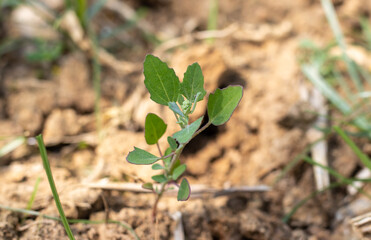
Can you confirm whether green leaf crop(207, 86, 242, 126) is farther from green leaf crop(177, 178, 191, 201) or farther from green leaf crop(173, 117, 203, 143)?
green leaf crop(177, 178, 191, 201)

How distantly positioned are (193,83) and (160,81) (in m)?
0.09

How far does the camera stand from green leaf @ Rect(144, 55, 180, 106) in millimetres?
936

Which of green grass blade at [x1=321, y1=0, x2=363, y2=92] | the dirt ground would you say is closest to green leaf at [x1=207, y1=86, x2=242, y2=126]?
the dirt ground

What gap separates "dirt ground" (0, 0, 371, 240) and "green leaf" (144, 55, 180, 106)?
0.43m

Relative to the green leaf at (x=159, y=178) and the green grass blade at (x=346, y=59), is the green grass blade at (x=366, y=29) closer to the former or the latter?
the green grass blade at (x=346, y=59)

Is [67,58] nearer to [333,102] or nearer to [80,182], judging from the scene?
[80,182]

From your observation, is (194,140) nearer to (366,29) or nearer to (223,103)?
(223,103)

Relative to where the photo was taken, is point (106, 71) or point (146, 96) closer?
point (146, 96)

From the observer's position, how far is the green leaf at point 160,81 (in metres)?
0.94

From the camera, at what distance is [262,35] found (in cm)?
229

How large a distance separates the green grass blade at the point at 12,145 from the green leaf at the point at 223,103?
106cm

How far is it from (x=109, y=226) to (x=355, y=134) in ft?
3.87

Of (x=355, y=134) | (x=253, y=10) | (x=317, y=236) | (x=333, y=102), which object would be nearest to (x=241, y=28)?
(x=253, y=10)

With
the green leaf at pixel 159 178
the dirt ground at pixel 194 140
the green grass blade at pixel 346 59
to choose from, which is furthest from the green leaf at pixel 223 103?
the green grass blade at pixel 346 59
